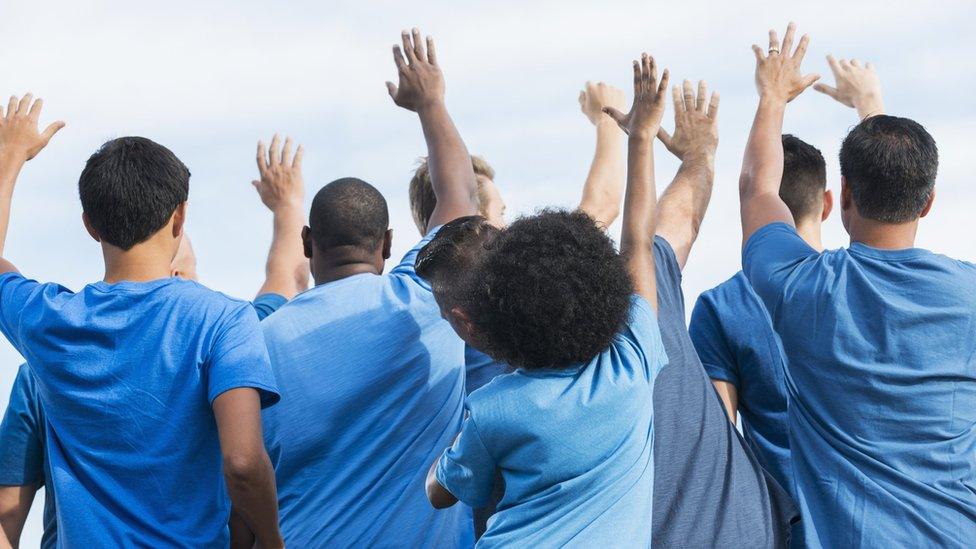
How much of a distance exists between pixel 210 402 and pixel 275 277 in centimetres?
221

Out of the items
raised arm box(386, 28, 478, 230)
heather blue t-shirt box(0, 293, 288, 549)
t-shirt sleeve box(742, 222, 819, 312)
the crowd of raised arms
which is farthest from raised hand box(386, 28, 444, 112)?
heather blue t-shirt box(0, 293, 288, 549)

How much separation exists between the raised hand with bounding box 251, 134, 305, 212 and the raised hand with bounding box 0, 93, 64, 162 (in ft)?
5.44

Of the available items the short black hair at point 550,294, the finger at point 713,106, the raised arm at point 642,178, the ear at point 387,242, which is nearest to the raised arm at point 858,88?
the finger at point 713,106

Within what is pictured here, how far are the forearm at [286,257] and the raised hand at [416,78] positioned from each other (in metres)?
0.99

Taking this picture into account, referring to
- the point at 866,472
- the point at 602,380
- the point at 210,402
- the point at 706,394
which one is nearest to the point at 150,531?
the point at 210,402

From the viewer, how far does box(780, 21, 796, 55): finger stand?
237 inches

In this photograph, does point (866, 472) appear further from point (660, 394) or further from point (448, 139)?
point (448, 139)

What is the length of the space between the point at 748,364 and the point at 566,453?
6.55ft

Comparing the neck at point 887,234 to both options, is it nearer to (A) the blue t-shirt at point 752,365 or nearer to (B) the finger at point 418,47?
(A) the blue t-shirt at point 752,365

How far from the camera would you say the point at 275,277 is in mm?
6543

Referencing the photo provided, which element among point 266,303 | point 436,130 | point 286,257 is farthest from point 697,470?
point 286,257

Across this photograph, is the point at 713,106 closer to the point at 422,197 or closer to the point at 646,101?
the point at 646,101

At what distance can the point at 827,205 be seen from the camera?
6227mm

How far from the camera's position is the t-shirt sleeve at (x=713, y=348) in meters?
5.55
